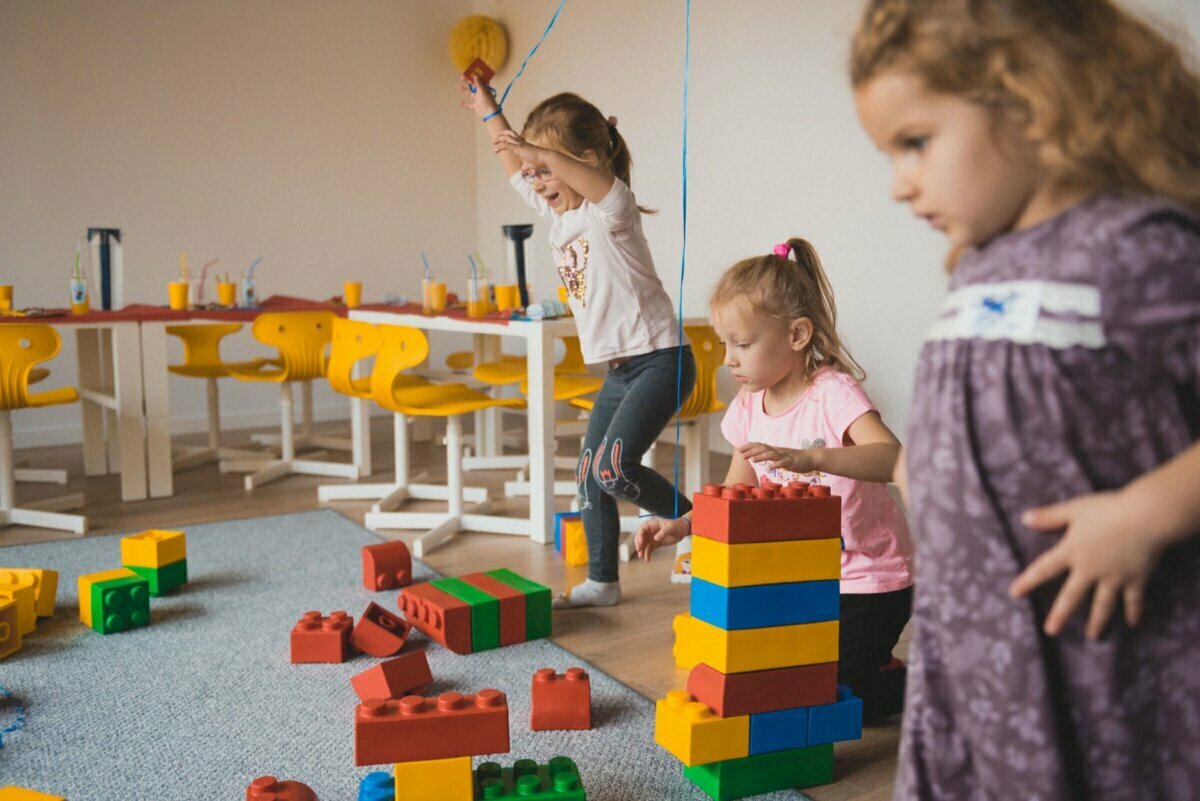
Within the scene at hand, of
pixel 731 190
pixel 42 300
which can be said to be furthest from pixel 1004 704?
pixel 42 300

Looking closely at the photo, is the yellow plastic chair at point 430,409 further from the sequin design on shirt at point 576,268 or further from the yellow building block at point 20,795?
the yellow building block at point 20,795

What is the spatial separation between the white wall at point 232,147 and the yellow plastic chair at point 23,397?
1.80 metres

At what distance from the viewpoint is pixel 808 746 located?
157cm

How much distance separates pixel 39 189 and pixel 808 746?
4.60 meters

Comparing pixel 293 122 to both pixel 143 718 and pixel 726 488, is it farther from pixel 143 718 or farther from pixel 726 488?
pixel 726 488

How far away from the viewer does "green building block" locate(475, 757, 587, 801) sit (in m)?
1.44

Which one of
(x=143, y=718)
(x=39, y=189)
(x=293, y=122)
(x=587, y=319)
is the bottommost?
(x=143, y=718)

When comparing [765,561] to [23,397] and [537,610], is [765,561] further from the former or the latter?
[23,397]

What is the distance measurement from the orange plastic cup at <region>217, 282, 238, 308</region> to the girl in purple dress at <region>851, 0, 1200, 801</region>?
377 cm

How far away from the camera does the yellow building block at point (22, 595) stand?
2.24m

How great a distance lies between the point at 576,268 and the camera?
7.96ft

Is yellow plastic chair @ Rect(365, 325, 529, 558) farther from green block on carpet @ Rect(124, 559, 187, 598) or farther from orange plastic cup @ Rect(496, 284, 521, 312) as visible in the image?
green block on carpet @ Rect(124, 559, 187, 598)

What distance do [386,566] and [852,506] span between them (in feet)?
4.13

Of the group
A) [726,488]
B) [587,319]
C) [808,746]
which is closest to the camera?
[726,488]
